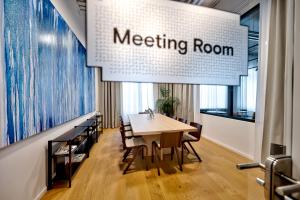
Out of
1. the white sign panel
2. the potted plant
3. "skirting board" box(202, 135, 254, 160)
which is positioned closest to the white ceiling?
the white sign panel

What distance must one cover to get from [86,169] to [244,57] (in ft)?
9.41

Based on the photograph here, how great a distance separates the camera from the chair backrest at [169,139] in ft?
8.04

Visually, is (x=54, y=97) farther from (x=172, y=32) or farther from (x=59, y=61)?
(x=172, y=32)

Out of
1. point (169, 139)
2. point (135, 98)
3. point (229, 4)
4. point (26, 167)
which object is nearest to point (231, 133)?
point (169, 139)

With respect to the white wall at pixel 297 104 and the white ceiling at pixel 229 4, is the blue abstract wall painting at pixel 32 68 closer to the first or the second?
the white ceiling at pixel 229 4

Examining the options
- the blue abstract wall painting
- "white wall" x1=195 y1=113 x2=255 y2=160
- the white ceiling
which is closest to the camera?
the white ceiling

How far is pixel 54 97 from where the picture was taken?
7.16ft

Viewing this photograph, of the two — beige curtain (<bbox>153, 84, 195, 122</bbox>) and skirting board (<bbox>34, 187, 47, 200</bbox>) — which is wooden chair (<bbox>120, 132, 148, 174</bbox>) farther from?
beige curtain (<bbox>153, 84, 195, 122</bbox>)

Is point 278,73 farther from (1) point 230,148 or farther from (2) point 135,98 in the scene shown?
(2) point 135,98

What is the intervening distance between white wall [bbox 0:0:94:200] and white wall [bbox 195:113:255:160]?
339 centimetres

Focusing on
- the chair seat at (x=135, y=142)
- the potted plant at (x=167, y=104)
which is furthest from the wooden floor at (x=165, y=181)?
the potted plant at (x=167, y=104)

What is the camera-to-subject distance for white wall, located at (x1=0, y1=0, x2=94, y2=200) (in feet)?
4.33

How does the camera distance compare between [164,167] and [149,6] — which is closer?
[149,6]

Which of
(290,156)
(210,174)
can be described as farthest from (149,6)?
(210,174)
